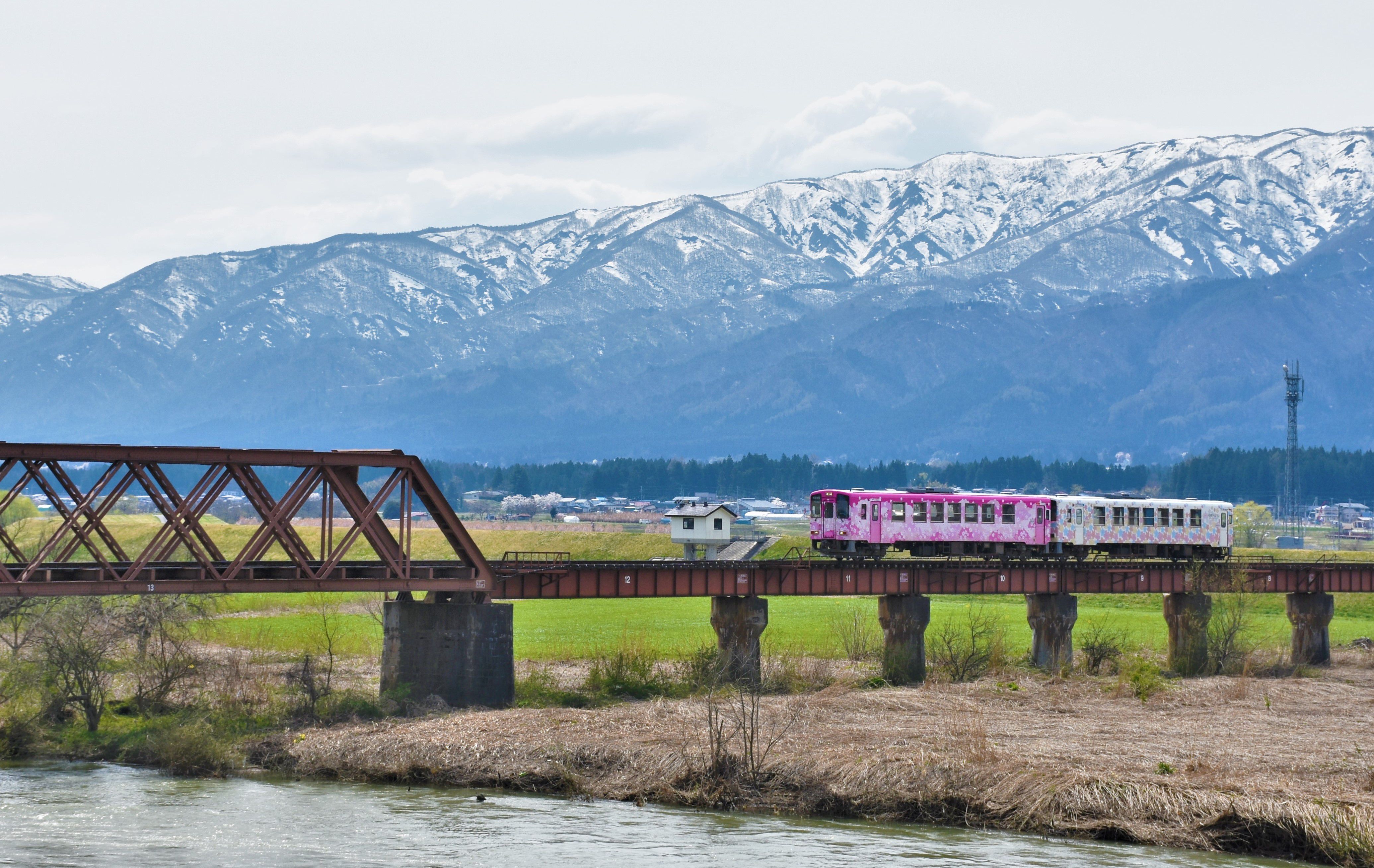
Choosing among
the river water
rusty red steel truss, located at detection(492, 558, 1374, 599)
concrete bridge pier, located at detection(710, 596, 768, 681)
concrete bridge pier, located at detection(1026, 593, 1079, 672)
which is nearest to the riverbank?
the river water

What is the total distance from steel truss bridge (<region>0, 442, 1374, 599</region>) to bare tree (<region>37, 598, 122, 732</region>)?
1.80m

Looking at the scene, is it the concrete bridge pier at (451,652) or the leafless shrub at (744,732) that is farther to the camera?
the concrete bridge pier at (451,652)

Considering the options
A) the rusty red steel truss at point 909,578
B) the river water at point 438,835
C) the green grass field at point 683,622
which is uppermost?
the rusty red steel truss at point 909,578

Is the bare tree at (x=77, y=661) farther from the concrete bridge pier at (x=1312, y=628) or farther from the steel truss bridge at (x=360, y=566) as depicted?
the concrete bridge pier at (x=1312, y=628)

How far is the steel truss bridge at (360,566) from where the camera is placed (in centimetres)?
5203

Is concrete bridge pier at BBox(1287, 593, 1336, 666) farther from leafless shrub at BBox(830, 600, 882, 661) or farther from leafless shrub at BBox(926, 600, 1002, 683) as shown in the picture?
leafless shrub at BBox(830, 600, 882, 661)

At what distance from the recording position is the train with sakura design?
276 feet

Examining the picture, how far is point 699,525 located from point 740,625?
202ft

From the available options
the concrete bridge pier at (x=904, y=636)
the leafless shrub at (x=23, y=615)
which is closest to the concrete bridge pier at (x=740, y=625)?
the concrete bridge pier at (x=904, y=636)

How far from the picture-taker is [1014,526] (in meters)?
87.2

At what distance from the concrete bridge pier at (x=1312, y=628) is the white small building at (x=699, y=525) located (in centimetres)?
5370

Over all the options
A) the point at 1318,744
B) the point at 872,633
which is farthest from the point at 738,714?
the point at 872,633

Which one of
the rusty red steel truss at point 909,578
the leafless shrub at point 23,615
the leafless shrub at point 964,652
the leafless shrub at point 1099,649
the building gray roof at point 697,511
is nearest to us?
the leafless shrub at point 23,615

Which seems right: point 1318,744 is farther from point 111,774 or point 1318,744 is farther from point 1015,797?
point 111,774
